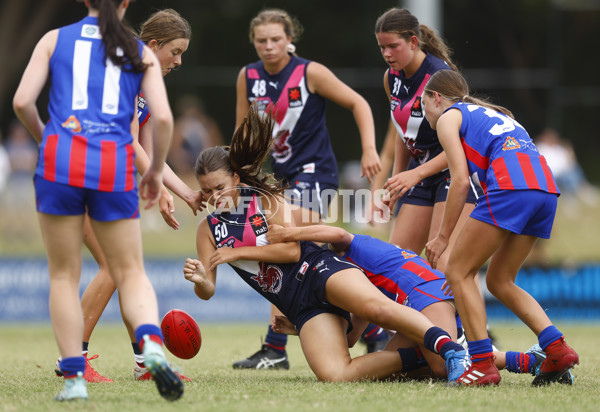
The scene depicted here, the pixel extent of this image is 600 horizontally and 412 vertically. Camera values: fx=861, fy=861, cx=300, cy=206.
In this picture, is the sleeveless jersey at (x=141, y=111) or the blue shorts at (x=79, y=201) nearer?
the blue shorts at (x=79, y=201)

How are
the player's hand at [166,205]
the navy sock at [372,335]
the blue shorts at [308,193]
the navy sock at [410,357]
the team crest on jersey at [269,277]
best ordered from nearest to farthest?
1. the navy sock at [410,357]
2. the player's hand at [166,205]
3. the team crest on jersey at [269,277]
4. the navy sock at [372,335]
5. the blue shorts at [308,193]

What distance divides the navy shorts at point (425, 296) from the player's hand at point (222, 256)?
99 cm

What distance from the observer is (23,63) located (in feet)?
59.2

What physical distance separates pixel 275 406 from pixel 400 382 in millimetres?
1141

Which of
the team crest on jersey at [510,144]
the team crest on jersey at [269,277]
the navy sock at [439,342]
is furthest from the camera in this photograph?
the team crest on jersey at [269,277]

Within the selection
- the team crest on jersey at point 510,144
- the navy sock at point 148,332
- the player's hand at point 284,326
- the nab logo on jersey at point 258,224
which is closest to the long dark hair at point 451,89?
the team crest on jersey at point 510,144

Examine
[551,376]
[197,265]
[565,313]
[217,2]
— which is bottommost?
[565,313]

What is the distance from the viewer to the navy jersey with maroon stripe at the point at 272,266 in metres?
4.83

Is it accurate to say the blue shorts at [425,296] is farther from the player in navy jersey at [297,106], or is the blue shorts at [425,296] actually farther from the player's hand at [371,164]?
the player in navy jersey at [297,106]

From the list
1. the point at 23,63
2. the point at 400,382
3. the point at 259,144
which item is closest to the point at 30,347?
the point at 259,144

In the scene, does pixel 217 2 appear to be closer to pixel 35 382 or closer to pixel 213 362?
pixel 213 362

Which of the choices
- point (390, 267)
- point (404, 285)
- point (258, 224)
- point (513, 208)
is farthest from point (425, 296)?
point (258, 224)

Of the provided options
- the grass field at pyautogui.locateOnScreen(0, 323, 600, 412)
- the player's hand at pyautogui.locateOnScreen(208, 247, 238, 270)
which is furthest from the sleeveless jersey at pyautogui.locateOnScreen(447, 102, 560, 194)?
the player's hand at pyautogui.locateOnScreen(208, 247, 238, 270)

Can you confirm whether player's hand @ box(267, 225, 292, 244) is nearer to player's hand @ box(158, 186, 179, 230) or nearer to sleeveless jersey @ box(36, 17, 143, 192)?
player's hand @ box(158, 186, 179, 230)
